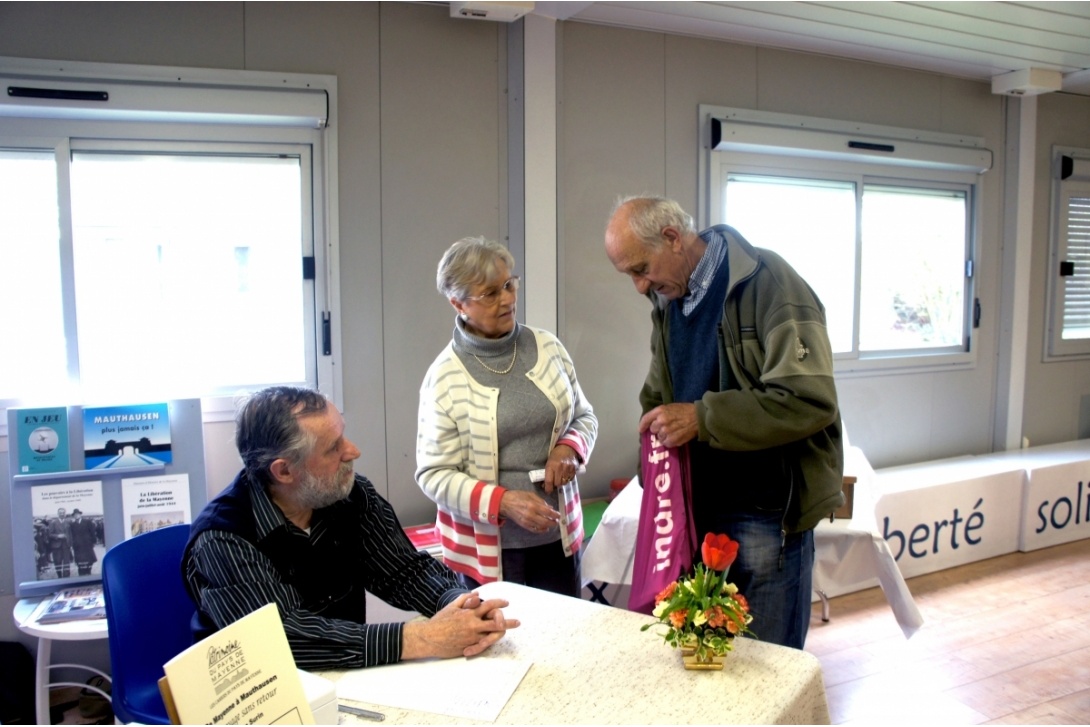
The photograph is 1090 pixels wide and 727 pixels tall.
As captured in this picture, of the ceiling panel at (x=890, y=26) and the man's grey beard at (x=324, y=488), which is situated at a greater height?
the ceiling panel at (x=890, y=26)

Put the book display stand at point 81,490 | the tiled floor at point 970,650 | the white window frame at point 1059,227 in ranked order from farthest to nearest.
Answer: the white window frame at point 1059,227
the tiled floor at point 970,650
the book display stand at point 81,490

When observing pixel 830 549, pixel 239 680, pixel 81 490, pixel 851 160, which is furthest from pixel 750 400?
pixel 851 160

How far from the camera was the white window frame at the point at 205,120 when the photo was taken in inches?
111

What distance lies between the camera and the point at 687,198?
4.05 m

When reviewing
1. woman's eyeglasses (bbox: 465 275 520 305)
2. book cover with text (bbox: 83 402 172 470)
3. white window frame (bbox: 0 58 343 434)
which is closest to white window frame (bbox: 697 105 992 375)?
white window frame (bbox: 0 58 343 434)

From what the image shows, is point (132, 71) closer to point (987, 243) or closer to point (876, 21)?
point (876, 21)

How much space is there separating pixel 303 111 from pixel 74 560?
176cm

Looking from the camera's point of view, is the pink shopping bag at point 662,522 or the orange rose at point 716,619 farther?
the pink shopping bag at point 662,522

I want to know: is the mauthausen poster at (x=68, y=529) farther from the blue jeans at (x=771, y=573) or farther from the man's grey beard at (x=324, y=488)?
the blue jeans at (x=771, y=573)

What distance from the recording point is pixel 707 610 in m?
1.46

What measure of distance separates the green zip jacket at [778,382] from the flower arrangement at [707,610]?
293 mm

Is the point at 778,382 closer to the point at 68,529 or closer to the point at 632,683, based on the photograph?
the point at 632,683

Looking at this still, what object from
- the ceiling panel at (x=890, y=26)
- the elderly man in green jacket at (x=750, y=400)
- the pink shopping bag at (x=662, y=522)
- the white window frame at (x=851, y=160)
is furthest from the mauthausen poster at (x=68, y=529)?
the white window frame at (x=851, y=160)

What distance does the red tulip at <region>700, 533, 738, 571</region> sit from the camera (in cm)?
150
